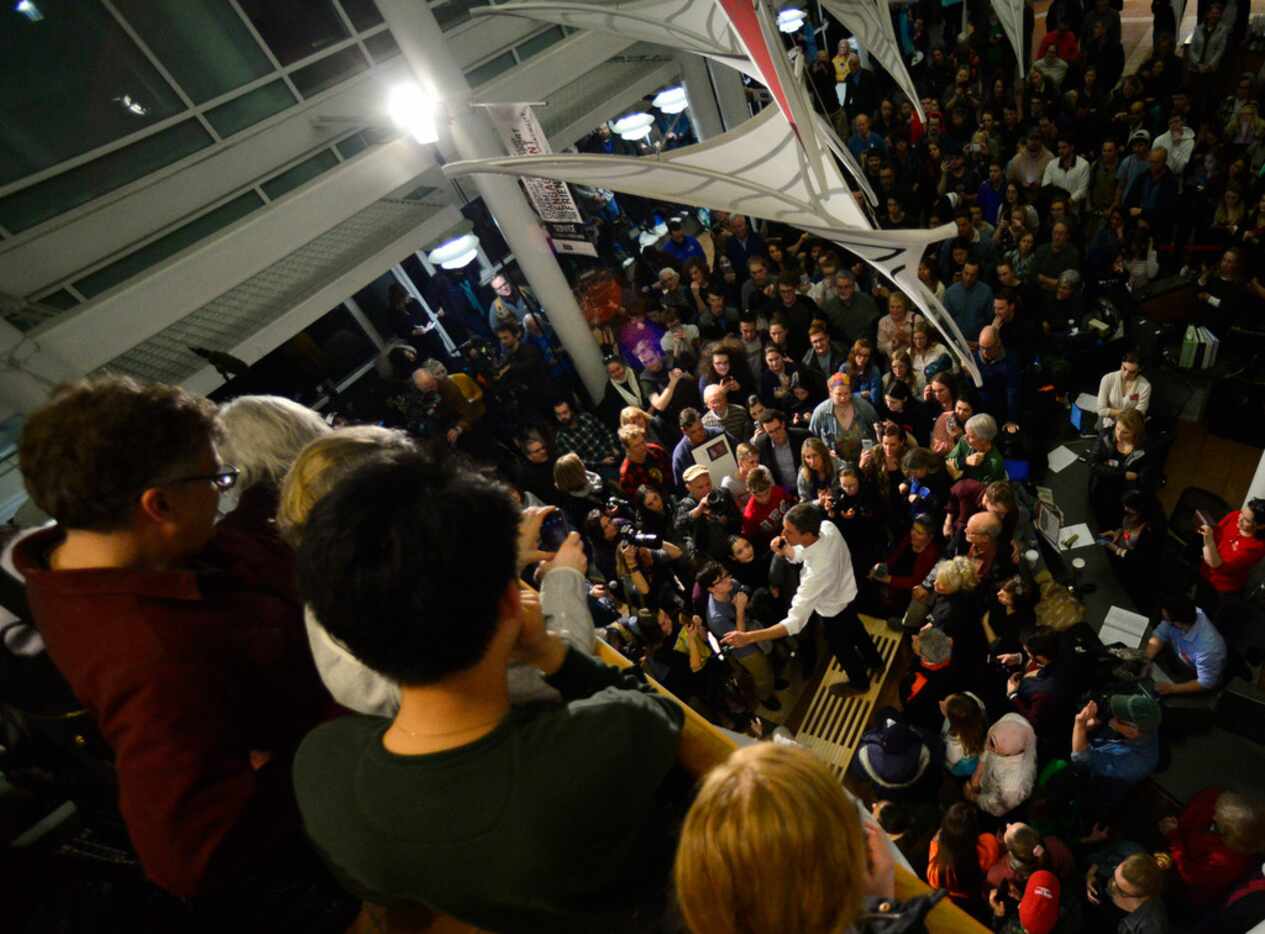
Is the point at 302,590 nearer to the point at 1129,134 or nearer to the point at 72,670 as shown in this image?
the point at 72,670

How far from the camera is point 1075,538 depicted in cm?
491

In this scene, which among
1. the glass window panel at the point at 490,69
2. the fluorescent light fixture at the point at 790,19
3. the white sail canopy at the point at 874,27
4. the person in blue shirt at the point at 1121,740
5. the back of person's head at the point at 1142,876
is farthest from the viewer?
the fluorescent light fixture at the point at 790,19

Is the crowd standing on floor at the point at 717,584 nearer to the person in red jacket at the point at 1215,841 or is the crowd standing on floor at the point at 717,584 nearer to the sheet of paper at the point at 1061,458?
the person in red jacket at the point at 1215,841

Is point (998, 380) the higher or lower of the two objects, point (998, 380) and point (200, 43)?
the lower

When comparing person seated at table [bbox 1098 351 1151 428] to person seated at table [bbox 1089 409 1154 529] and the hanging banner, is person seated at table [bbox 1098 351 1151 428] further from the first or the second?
the hanging banner

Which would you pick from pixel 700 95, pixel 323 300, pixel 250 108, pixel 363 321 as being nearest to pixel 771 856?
pixel 323 300

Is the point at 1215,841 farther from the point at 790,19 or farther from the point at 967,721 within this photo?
the point at 790,19

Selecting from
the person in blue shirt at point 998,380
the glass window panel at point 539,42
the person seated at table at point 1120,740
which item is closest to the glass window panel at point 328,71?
the glass window panel at point 539,42

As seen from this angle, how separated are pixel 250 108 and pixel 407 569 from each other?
24.3 feet

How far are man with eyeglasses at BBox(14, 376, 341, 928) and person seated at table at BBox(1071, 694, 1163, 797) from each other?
3.75 meters

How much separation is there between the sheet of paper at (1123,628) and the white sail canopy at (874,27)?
16.8 ft

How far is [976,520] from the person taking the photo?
4.00 meters

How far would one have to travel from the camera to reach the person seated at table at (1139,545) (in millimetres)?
4254

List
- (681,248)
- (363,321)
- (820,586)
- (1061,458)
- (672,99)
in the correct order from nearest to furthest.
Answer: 1. (820,586)
2. (1061,458)
3. (681,248)
4. (363,321)
5. (672,99)
